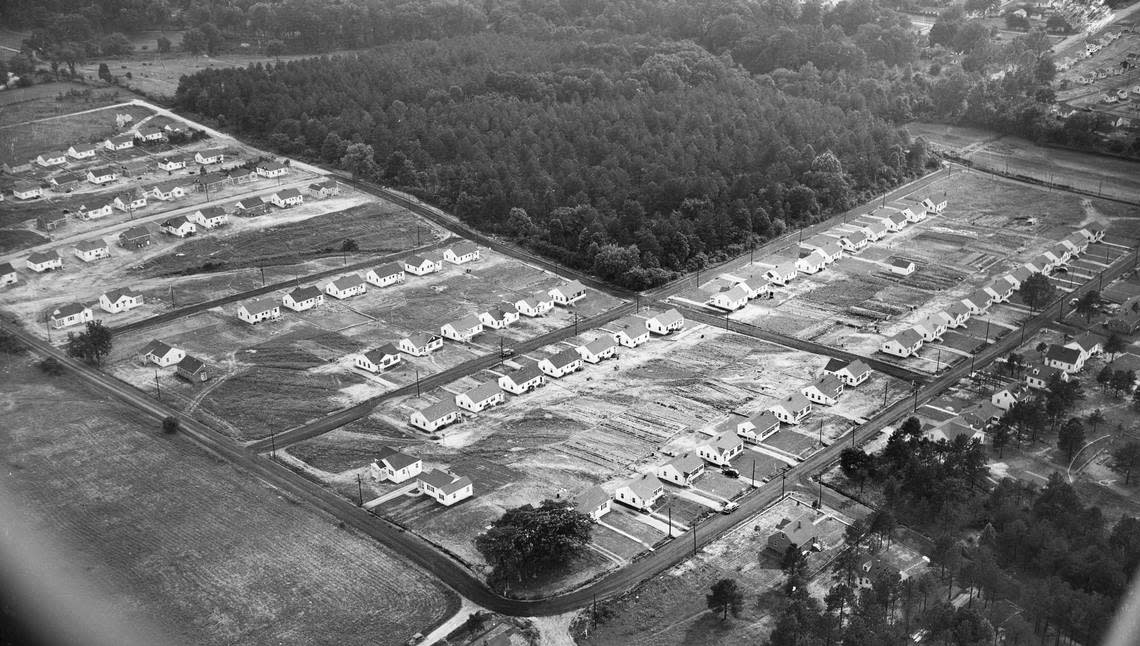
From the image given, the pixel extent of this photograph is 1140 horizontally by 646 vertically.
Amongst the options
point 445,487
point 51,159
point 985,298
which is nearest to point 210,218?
point 51,159

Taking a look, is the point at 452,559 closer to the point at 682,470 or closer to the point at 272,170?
the point at 682,470

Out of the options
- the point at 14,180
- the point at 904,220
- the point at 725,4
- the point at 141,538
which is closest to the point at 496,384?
the point at 141,538

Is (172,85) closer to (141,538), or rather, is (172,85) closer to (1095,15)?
(141,538)

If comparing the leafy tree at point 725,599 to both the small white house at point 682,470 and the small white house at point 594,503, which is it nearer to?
the small white house at point 594,503

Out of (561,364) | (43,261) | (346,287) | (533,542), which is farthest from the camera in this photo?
(43,261)

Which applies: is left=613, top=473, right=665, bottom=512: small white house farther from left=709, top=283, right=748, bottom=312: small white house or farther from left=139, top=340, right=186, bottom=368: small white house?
left=139, top=340, right=186, bottom=368: small white house

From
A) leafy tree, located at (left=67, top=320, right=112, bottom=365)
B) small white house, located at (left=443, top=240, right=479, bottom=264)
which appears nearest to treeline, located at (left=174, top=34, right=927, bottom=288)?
small white house, located at (left=443, top=240, right=479, bottom=264)
